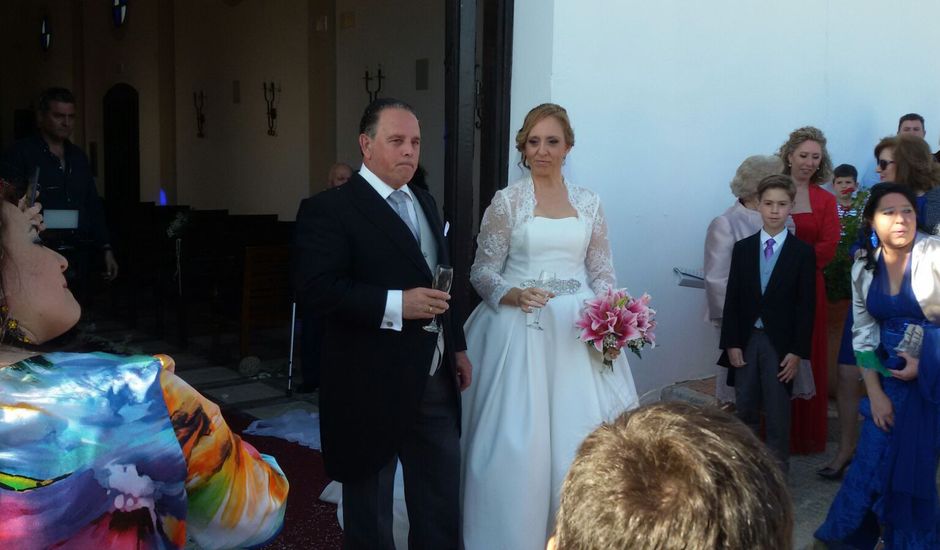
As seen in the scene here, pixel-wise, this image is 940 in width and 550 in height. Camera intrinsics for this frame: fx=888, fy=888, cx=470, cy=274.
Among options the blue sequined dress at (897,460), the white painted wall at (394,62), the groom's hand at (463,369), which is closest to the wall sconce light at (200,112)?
the white painted wall at (394,62)

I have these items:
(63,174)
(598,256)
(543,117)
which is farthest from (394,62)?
(598,256)

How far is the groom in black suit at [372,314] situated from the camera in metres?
3.00

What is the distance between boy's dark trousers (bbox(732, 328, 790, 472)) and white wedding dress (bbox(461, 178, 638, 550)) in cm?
81

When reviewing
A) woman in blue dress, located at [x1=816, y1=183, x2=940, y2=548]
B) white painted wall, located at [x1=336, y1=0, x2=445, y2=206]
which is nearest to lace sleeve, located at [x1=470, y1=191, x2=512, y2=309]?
woman in blue dress, located at [x1=816, y1=183, x2=940, y2=548]

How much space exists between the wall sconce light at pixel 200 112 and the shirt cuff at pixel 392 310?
11.0m

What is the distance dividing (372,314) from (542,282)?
3.44 ft

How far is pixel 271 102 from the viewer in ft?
37.1

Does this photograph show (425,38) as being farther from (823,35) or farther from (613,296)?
(613,296)

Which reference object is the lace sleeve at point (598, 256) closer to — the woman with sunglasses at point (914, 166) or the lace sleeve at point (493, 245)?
the lace sleeve at point (493, 245)

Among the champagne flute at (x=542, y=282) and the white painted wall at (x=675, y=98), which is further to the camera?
the white painted wall at (x=675, y=98)

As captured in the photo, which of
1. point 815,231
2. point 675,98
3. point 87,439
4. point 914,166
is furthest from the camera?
point 675,98

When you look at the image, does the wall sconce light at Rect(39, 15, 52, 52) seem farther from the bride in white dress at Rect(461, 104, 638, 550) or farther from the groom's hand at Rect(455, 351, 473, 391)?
the groom's hand at Rect(455, 351, 473, 391)

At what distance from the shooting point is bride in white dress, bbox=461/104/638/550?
11.9 feet

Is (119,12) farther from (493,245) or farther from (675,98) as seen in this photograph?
(493,245)
